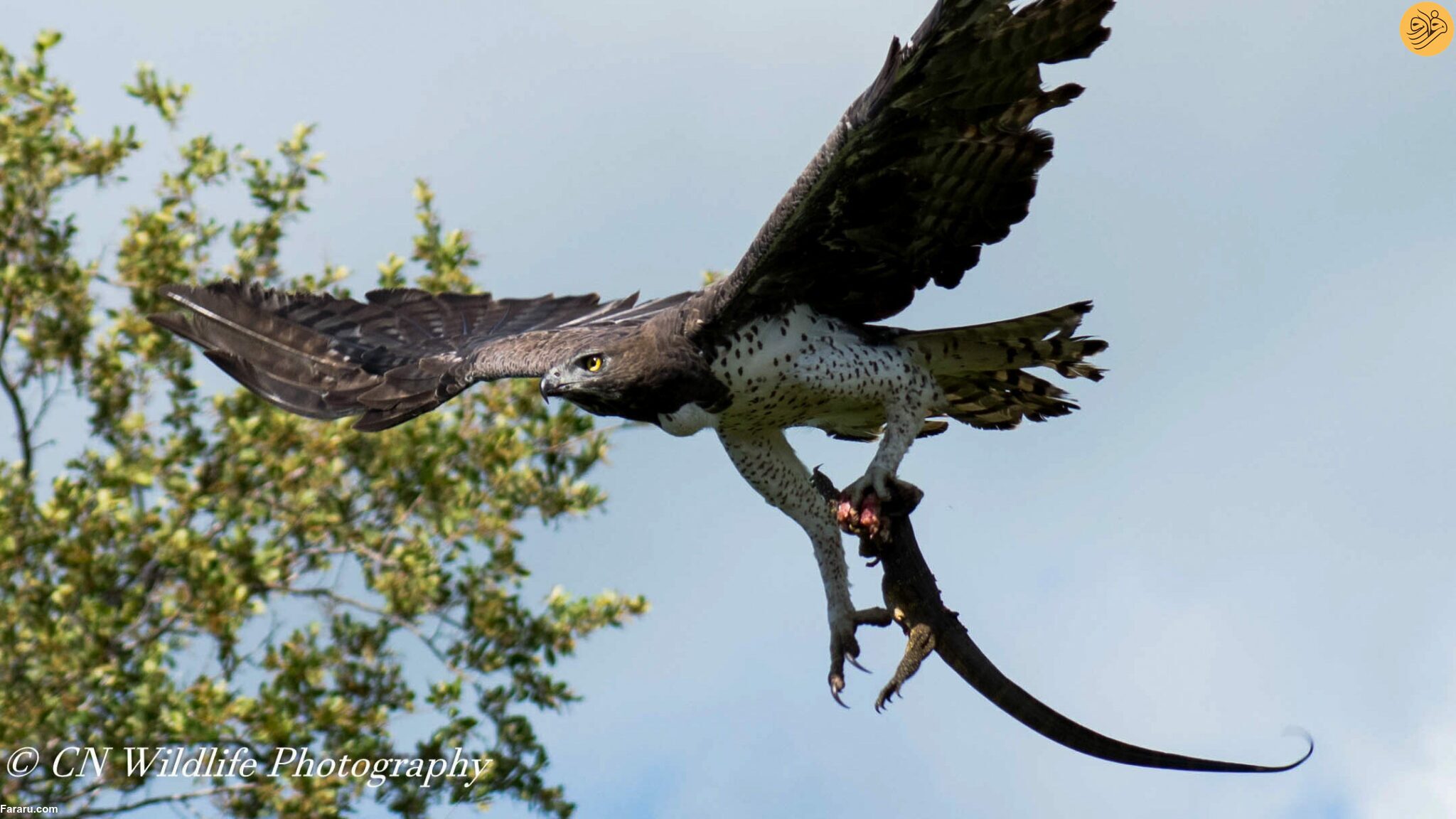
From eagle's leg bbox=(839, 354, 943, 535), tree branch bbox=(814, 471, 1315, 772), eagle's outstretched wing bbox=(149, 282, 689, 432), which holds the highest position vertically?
eagle's outstretched wing bbox=(149, 282, 689, 432)

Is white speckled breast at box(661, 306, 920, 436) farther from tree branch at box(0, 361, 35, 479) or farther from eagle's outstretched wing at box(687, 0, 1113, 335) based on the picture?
tree branch at box(0, 361, 35, 479)

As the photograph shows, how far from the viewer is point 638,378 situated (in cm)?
710

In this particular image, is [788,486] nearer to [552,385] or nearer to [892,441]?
[892,441]

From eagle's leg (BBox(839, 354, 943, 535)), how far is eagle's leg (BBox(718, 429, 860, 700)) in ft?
1.94

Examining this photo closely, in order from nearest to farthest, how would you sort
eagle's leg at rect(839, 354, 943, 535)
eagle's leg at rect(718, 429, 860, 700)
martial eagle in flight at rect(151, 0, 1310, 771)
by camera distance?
martial eagle in flight at rect(151, 0, 1310, 771) → eagle's leg at rect(839, 354, 943, 535) → eagle's leg at rect(718, 429, 860, 700)

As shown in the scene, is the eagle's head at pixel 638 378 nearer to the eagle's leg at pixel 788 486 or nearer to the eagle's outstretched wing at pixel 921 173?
the eagle's outstretched wing at pixel 921 173

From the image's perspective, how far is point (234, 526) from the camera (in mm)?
11406

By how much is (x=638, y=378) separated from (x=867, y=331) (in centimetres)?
105

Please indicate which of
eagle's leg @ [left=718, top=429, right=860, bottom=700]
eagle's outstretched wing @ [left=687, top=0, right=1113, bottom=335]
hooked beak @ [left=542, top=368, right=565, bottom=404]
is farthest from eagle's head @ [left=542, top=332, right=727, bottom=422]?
eagle's leg @ [left=718, top=429, right=860, bottom=700]

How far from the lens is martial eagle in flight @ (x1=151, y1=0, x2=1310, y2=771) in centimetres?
624

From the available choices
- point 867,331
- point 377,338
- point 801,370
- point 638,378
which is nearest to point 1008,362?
point 867,331

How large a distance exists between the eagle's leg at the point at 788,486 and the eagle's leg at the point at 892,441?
0.59 m

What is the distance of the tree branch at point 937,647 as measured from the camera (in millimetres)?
5598

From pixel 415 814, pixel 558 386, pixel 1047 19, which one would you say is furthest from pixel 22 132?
pixel 1047 19
